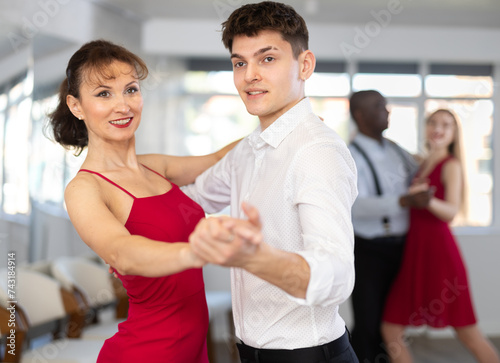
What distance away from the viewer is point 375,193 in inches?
124

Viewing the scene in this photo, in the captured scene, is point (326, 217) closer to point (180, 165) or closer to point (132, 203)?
point (132, 203)

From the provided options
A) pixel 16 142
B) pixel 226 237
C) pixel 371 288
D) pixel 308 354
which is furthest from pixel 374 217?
pixel 16 142

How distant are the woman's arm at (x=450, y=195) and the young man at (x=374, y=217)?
19 cm

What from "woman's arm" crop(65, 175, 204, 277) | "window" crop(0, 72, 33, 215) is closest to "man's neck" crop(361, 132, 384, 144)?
"woman's arm" crop(65, 175, 204, 277)

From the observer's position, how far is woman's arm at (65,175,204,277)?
1077 millimetres

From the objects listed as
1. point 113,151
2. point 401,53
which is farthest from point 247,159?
point 401,53

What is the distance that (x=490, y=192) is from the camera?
20.8ft

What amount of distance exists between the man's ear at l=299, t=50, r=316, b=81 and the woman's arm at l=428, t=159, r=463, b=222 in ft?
6.15

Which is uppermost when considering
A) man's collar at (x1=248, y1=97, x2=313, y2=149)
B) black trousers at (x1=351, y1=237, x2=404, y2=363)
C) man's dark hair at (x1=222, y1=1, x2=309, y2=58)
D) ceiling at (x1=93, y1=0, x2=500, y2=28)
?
ceiling at (x1=93, y1=0, x2=500, y2=28)

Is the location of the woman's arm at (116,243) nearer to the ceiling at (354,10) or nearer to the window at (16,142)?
the window at (16,142)

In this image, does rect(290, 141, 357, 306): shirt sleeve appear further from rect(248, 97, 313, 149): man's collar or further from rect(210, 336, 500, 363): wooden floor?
rect(210, 336, 500, 363): wooden floor

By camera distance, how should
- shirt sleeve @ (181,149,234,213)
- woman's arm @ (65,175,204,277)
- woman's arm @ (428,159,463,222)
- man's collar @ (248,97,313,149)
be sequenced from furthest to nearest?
1. woman's arm @ (428,159,463,222)
2. shirt sleeve @ (181,149,234,213)
3. man's collar @ (248,97,313,149)
4. woman's arm @ (65,175,204,277)

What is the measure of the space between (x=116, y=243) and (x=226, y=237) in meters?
0.38

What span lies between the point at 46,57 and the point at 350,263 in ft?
12.1
